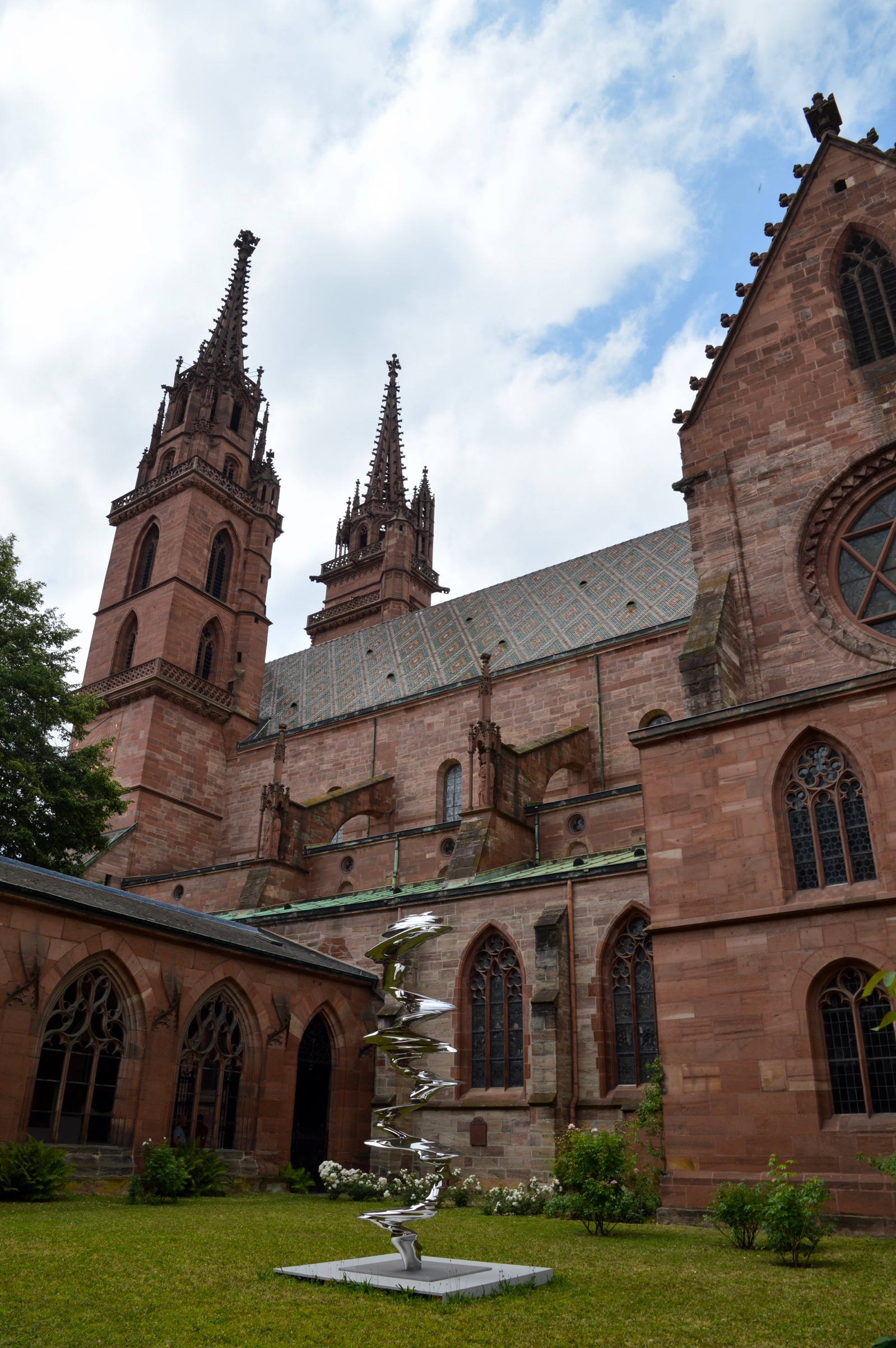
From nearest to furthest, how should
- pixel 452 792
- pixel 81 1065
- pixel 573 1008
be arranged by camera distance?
pixel 81 1065 < pixel 573 1008 < pixel 452 792

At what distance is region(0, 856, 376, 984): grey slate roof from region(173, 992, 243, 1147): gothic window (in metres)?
1.21

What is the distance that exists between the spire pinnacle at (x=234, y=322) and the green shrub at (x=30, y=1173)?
39.9 metres

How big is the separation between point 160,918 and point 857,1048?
1114cm

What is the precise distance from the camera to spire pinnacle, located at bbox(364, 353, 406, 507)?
59.8 m

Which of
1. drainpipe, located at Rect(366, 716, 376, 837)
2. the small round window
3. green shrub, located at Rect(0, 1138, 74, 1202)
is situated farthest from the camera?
drainpipe, located at Rect(366, 716, 376, 837)

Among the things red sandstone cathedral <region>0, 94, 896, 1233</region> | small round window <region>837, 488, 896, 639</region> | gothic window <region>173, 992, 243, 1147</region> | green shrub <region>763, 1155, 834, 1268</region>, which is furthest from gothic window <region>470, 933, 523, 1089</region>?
green shrub <region>763, 1155, 834, 1268</region>

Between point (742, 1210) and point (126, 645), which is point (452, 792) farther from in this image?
point (742, 1210)

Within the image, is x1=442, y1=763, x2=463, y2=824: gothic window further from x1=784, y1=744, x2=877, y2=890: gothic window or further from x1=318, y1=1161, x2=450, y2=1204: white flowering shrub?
x1=784, y1=744, x2=877, y2=890: gothic window

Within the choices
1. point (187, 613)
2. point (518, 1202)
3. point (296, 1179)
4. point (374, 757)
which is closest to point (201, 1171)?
point (296, 1179)

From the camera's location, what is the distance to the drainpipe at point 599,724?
1037 inches

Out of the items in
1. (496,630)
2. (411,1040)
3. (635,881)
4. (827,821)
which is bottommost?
(411,1040)

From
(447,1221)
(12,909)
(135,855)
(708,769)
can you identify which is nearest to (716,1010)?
(708,769)

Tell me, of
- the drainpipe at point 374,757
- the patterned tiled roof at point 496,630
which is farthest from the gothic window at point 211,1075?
the patterned tiled roof at point 496,630

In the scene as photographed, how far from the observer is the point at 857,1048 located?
11.8 metres
